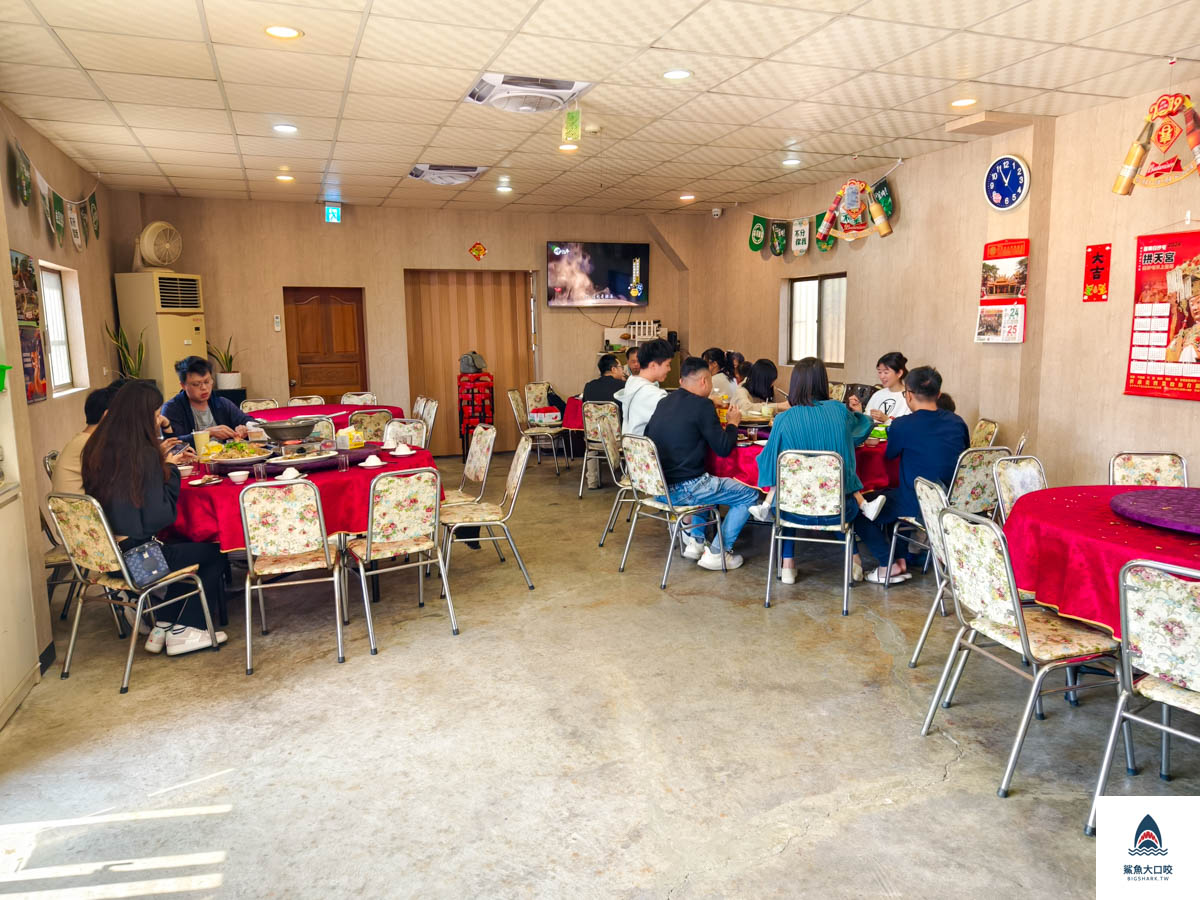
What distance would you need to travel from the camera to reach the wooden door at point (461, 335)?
9.91 meters

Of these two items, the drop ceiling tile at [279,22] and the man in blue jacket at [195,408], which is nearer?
the drop ceiling tile at [279,22]

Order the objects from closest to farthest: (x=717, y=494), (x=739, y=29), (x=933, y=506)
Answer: (x=933, y=506), (x=739, y=29), (x=717, y=494)

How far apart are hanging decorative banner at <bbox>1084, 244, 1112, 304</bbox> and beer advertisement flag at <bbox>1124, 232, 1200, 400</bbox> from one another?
0.21 m

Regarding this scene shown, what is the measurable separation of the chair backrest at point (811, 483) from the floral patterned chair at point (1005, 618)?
4.33 feet

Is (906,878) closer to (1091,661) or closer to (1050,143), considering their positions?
(1091,661)

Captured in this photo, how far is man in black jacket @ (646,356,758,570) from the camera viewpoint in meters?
4.86

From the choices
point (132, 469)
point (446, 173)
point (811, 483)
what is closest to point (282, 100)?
point (446, 173)

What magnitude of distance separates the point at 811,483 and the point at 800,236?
4700 millimetres

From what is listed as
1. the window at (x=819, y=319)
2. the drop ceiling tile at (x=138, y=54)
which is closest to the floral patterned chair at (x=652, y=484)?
the drop ceiling tile at (x=138, y=54)

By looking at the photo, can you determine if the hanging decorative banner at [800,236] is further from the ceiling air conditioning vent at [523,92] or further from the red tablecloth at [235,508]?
the red tablecloth at [235,508]

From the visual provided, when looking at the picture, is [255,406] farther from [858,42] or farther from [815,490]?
[858,42]

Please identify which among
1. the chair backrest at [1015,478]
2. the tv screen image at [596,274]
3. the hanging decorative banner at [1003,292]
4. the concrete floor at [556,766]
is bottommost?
the concrete floor at [556,766]

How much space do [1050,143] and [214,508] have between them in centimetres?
591

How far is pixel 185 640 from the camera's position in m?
3.90
